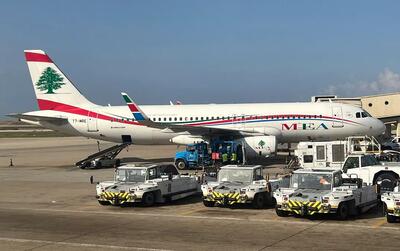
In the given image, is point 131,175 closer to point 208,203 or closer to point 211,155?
point 208,203

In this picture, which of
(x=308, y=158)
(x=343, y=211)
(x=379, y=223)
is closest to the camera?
(x=379, y=223)

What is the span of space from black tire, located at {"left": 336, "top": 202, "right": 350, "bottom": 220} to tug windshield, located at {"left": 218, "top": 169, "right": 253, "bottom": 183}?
4.64 m

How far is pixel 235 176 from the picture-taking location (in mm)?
20781

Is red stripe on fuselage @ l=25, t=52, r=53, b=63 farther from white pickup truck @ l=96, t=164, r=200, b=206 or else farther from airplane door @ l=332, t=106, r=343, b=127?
white pickup truck @ l=96, t=164, r=200, b=206

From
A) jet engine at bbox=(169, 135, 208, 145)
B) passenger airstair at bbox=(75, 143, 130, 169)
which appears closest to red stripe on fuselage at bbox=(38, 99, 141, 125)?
passenger airstair at bbox=(75, 143, 130, 169)

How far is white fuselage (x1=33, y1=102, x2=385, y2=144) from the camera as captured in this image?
3984 cm

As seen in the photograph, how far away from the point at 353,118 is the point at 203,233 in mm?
27864

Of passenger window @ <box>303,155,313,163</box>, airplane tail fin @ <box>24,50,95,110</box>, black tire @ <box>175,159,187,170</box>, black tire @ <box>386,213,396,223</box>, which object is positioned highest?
airplane tail fin @ <box>24,50,95,110</box>

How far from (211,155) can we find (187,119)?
250 inches

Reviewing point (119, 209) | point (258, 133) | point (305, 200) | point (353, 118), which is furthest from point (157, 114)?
point (305, 200)

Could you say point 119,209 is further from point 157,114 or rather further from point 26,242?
A: point 157,114

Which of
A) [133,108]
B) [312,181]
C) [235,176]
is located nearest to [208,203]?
[235,176]

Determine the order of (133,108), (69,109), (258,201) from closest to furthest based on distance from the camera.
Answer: (258,201) → (133,108) → (69,109)

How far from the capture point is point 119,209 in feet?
67.2
